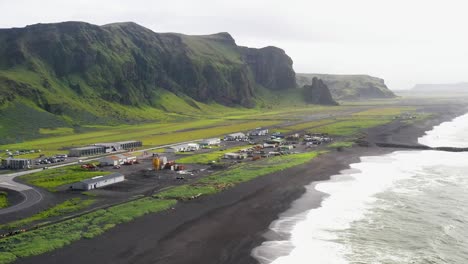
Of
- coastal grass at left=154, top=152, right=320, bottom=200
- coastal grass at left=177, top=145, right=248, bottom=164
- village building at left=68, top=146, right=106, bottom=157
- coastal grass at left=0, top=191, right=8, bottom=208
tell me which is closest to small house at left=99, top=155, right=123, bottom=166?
coastal grass at left=177, top=145, right=248, bottom=164

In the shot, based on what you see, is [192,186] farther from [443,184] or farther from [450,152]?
[450,152]

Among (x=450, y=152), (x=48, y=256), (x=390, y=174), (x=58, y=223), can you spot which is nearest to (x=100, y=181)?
(x=58, y=223)

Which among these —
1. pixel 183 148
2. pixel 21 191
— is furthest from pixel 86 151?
pixel 21 191

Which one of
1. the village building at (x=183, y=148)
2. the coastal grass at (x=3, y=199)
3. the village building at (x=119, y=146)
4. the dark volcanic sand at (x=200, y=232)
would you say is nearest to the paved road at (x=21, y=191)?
the coastal grass at (x=3, y=199)

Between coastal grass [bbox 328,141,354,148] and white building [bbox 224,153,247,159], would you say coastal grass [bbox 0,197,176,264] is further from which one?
coastal grass [bbox 328,141,354,148]

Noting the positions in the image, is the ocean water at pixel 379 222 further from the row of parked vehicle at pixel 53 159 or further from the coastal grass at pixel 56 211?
the row of parked vehicle at pixel 53 159
